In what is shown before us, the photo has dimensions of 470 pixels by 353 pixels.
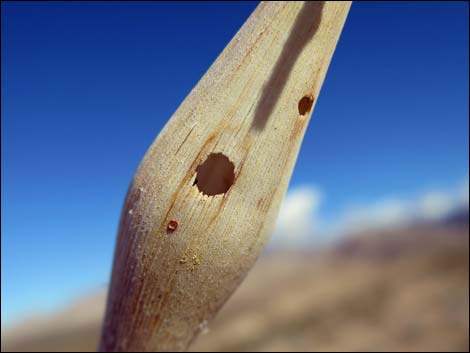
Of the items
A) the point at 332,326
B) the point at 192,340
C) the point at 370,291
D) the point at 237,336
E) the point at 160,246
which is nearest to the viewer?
the point at 160,246

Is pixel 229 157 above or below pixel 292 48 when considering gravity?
below

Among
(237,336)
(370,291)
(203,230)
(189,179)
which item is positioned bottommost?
(203,230)

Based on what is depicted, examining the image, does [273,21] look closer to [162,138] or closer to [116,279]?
[162,138]

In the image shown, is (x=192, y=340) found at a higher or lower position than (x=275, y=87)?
lower

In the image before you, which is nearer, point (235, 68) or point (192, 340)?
point (235, 68)

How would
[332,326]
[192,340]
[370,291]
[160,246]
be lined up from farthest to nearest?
[370,291]
[332,326]
[192,340]
[160,246]

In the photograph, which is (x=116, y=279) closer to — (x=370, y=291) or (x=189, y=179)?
(x=189, y=179)

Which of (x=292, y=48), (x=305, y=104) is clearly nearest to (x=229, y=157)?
(x=305, y=104)

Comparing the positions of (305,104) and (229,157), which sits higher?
(305,104)

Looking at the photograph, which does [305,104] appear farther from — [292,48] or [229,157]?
[229,157]

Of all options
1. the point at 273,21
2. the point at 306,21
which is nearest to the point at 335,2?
the point at 306,21
